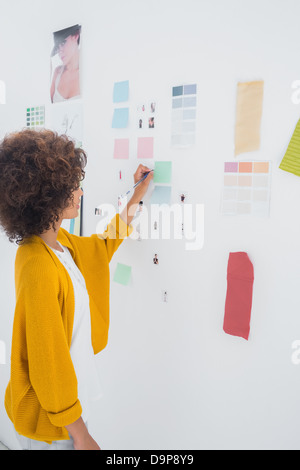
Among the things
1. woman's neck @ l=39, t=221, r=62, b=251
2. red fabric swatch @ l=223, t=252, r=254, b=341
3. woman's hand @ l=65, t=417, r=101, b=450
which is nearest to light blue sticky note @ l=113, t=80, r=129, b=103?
woman's neck @ l=39, t=221, r=62, b=251

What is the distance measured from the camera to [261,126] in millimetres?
970

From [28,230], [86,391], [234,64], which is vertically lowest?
[86,391]

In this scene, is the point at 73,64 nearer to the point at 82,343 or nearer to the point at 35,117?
the point at 35,117

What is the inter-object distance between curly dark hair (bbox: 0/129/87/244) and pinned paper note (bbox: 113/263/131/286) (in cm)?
39

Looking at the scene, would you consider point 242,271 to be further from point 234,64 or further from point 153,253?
point 234,64

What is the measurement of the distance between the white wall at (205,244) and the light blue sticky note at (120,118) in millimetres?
33

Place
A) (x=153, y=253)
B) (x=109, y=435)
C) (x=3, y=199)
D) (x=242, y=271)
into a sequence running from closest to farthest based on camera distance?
(x=3, y=199) → (x=242, y=271) → (x=153, y=253) → (x=109, y=435)

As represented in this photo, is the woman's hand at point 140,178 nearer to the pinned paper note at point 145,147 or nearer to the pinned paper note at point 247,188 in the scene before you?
the pinned paper note at point 145,147

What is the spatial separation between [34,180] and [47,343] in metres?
0.38

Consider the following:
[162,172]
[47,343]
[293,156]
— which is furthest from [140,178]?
[47,343]

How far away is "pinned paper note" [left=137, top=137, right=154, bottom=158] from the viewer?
117 cm

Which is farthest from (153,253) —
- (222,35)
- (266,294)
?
(222,35)

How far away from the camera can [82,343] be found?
3.34 feet

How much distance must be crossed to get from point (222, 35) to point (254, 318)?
0.77m
